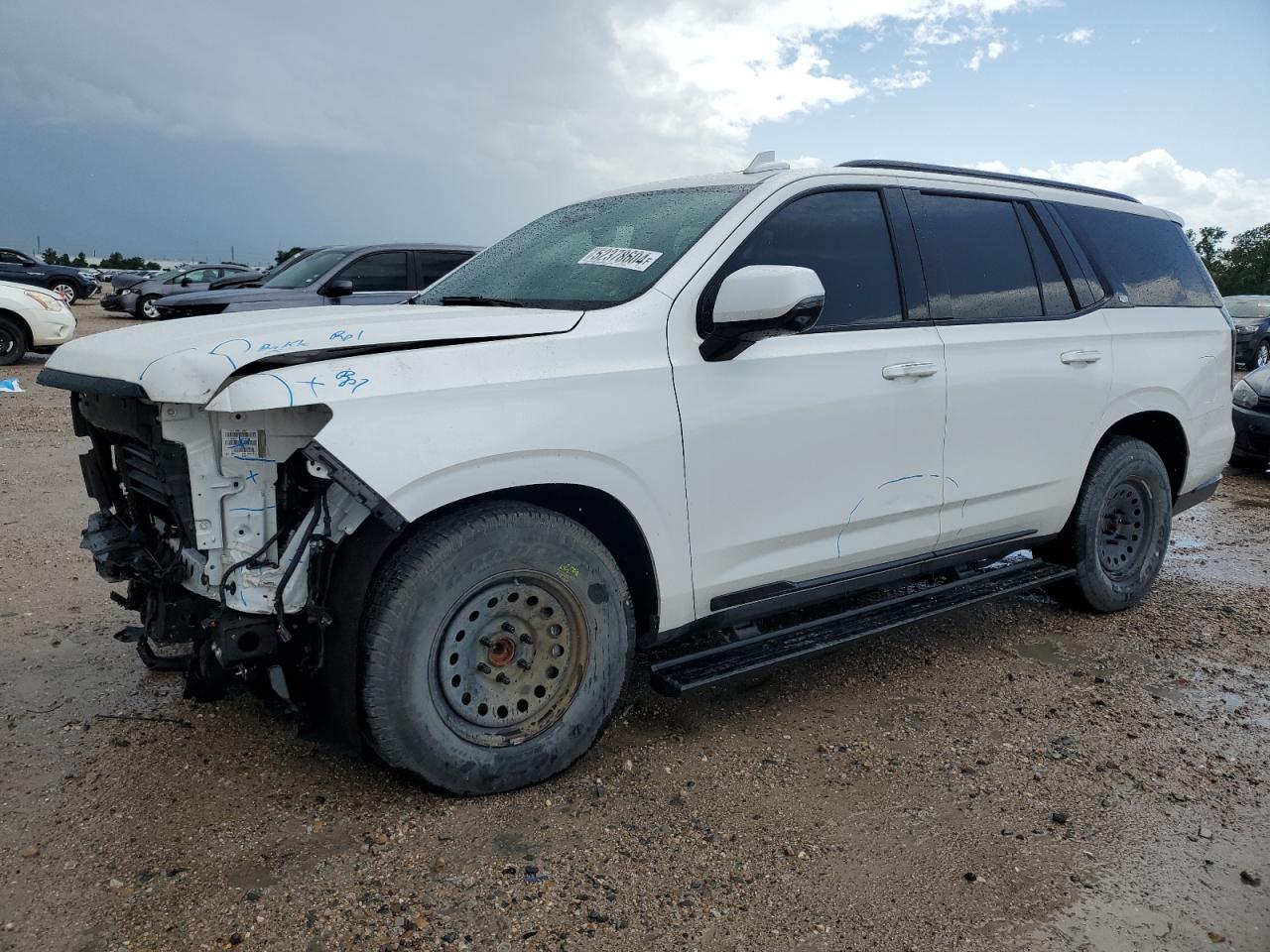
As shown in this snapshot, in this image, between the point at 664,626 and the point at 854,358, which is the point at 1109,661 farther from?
the point at 664,626

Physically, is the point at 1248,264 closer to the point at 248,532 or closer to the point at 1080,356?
the point at 1080,356

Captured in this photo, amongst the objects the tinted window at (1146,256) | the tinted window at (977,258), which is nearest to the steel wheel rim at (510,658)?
the tinted window at (977,258)

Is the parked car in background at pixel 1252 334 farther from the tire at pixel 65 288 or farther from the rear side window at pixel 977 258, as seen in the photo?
the tire at pixel 65 288

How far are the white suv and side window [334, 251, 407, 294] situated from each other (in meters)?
6.29

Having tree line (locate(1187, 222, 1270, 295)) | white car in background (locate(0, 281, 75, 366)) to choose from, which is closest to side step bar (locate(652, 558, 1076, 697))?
white car in background (locate(0, 281, 75, 366))

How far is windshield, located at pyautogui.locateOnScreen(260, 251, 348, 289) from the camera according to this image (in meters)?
10.2

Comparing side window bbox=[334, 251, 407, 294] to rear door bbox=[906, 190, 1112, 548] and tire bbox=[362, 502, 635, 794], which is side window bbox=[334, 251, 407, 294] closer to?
rear door bbox=[906, 190, 1112, 548]

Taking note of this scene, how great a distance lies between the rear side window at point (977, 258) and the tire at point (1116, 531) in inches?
36.5

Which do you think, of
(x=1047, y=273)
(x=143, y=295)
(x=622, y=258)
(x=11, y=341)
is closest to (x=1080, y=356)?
(x=1047, y=273)

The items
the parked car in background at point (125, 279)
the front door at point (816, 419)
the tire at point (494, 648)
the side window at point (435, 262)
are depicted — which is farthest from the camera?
the parked car in background at point (125, 279)

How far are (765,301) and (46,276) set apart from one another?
2670 centimetres

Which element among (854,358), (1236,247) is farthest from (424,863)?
(1236,247)

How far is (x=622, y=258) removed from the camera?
11.1 ft

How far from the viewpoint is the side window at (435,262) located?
10.2 m
